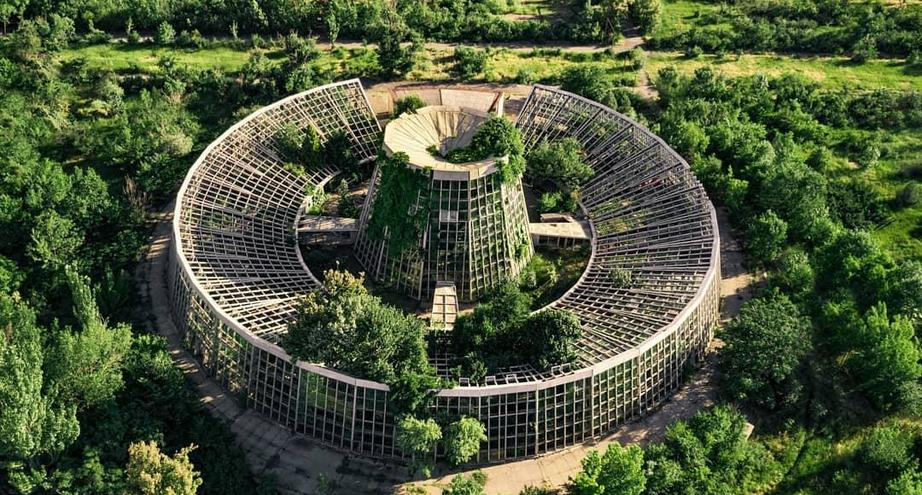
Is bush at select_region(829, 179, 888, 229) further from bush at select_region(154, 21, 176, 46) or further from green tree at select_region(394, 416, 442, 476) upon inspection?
bush at select_region(154, 21, 176, 46)

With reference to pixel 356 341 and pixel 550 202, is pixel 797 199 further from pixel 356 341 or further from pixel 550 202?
pixel 356 341

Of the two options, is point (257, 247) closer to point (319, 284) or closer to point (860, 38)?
point (319, 284)

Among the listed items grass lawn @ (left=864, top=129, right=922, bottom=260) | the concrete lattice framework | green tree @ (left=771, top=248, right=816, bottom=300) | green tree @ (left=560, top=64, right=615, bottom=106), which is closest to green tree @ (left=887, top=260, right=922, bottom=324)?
green tree @ (left=771, top=248, right=816, bottom=300)

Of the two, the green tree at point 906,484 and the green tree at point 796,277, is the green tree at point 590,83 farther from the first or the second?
the green tree at point 906,484

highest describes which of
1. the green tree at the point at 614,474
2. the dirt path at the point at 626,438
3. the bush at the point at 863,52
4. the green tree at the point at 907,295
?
the bush at the point at 863,52

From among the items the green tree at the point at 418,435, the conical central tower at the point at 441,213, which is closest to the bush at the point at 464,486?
the green tree at the point at 418,435

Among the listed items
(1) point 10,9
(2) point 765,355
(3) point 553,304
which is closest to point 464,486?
(3) point 553,304
